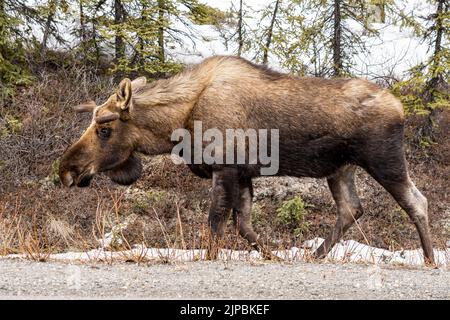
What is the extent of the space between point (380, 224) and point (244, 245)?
369 centimetres

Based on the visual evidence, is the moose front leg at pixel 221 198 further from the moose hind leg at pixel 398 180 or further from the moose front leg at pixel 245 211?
the moose hind leg at pixel 398 180

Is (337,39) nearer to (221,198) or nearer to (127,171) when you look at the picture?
(127,171)

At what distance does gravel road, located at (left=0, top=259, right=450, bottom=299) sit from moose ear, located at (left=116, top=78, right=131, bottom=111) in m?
2.57

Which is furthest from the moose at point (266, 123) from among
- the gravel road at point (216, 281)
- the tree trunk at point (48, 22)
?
the tree trunk at point (48, 22)

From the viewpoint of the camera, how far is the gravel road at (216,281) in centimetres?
490

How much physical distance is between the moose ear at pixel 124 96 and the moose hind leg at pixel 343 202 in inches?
105

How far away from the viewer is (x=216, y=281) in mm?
5328

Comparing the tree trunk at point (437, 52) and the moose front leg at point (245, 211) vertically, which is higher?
the tree trunk at point (437, 52)

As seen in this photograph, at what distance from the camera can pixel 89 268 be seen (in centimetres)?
581

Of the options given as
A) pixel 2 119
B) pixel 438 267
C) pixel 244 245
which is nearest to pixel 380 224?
pixel 244 245

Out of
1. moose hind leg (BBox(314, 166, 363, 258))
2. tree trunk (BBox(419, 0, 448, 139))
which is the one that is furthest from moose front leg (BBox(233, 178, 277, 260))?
tree trunk (BBox(419, 0, 448, 139))

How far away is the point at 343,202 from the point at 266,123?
1.53m

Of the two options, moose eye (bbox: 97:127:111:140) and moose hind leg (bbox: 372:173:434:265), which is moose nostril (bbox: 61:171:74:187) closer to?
moose eye (bbox: 97:127:111:140)

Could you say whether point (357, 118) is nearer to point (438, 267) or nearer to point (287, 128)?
point (287, 128)
